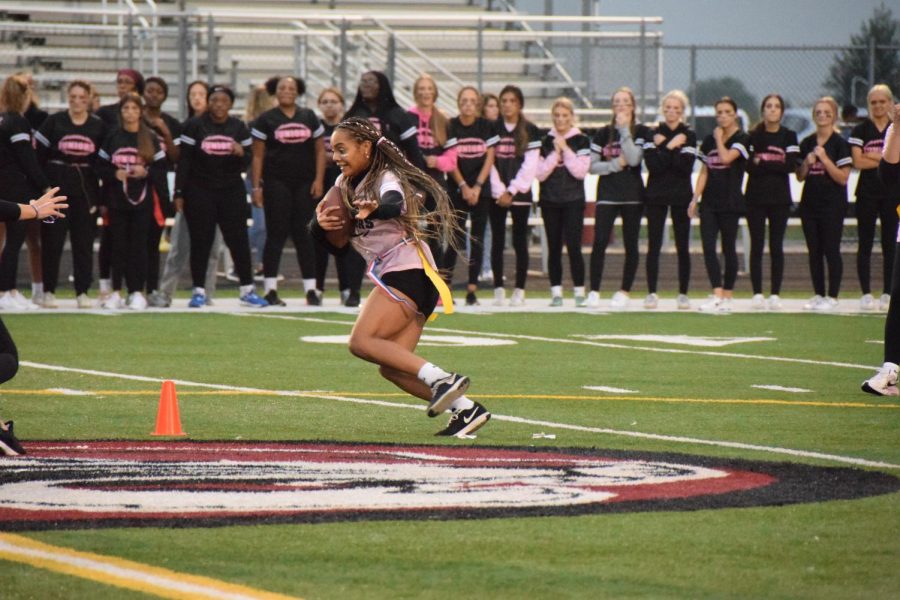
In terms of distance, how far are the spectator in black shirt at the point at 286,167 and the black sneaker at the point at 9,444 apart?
9.75m

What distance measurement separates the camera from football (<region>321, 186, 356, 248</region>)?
8359 mm

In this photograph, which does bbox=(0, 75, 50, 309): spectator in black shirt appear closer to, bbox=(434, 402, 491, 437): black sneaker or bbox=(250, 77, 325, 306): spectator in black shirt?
bbox=(250, 77, 325, 306): spectator in black shirt

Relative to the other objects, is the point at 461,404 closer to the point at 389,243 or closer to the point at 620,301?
the point at 389,243

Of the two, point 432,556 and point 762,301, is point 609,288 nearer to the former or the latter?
point 762,301

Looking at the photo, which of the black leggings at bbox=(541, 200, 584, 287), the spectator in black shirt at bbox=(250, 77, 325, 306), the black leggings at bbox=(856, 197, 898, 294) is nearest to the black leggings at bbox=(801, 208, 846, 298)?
the black leggings at bbox=(856, 197, 898, 294)

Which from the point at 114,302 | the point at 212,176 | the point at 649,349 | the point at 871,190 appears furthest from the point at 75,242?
the point at 871,190

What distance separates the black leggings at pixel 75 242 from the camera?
17.0m

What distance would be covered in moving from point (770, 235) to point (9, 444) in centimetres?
1159

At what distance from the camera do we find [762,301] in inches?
704

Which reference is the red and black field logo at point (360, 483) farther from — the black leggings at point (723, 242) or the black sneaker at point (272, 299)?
the black leggings at point (723, 242)

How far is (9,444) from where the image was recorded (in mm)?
7574

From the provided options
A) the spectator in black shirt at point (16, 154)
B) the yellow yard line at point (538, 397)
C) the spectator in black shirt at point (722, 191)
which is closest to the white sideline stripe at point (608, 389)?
the yellow yard line at point (538, 397)

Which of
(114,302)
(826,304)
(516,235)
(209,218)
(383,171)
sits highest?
(383,171)

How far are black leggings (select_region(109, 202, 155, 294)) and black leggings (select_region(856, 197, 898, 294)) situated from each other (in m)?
7.41
